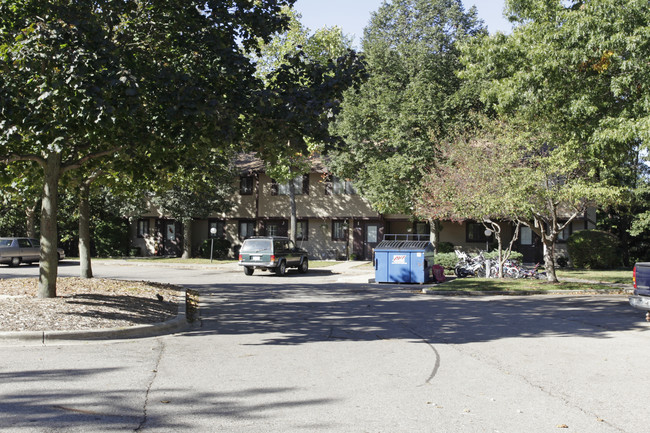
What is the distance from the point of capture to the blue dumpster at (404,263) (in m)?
21.0

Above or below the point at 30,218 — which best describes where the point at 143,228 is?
below

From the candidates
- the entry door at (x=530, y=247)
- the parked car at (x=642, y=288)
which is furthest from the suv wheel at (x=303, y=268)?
the parked car at (x=642, y=288)

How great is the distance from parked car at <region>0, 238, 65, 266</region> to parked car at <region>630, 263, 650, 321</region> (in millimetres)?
28817

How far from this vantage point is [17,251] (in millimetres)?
29391

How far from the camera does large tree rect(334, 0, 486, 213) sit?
29.2 metres

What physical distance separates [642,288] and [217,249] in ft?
101

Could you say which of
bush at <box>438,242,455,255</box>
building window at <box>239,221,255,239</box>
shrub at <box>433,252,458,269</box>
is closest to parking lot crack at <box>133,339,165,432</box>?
shrub at <box>433,252,458,269</box>

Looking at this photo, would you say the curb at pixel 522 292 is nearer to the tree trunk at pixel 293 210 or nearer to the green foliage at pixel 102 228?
→ the tree trunk at pixel 293 210

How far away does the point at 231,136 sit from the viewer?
9.91m

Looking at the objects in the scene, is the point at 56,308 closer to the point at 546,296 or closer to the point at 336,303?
the point at 336,303

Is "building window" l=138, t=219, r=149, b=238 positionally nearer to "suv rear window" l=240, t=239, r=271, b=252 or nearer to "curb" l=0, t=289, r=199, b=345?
"suv rear window" l=240, t=239, r=271, b=252

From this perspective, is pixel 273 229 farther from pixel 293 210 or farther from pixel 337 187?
pixel 337 187

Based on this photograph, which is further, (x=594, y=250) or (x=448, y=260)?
(x=594, y=250)

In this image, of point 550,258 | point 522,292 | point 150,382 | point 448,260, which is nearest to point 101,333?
point 150,382
